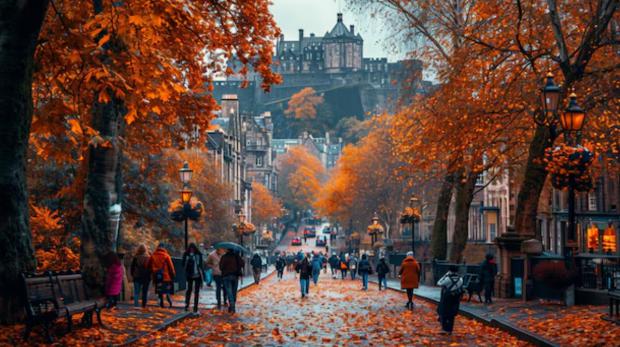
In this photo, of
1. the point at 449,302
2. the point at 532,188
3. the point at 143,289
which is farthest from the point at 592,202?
the point at 449,302

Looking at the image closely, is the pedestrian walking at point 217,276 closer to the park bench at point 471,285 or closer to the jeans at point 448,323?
the park bench at point 471,285

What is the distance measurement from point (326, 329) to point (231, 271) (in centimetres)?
549

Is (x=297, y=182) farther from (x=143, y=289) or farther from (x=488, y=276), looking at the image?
(x=143, y=289)

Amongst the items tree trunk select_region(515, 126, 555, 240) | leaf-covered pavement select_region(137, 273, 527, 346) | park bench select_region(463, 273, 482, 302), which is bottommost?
leaf-covered pavement select_region(137, 273, 527, 346)

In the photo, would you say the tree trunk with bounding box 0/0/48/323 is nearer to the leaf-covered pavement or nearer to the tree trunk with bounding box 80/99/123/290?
the leaf-covered pavement

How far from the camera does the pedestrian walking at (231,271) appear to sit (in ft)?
78.8

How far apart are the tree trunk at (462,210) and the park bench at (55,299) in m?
22.8

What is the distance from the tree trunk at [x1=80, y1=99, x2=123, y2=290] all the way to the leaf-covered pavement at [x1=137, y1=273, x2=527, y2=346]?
2700 mm

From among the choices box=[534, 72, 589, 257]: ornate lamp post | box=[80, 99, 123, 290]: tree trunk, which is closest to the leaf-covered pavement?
box=[80, 99, 123, 290]: tree trunk

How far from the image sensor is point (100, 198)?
2180 cm

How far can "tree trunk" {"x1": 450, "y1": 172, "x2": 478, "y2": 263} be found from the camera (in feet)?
126

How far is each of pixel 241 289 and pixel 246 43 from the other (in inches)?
824

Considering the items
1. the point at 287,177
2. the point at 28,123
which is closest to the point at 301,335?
the point at 28,123

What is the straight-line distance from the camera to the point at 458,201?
39312 mm
